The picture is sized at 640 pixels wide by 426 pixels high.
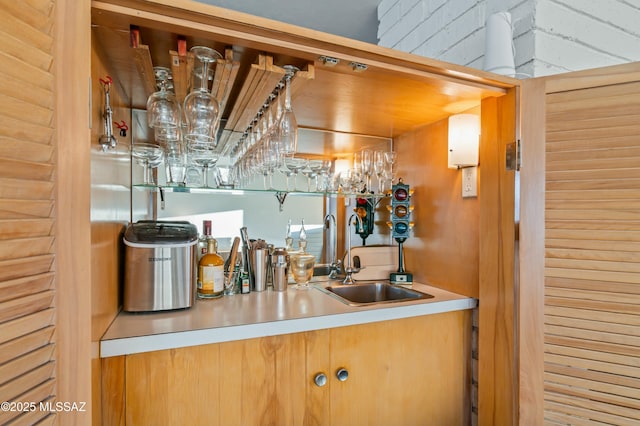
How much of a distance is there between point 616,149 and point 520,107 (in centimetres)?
29

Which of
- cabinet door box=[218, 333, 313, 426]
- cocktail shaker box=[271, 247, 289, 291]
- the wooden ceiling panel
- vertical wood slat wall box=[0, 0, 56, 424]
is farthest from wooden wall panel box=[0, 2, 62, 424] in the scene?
cocktail shaker box=[271, 247, 289, 291]

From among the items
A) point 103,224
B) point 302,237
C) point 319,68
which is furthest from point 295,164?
point 103,224

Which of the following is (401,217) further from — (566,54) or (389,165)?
(566,54)

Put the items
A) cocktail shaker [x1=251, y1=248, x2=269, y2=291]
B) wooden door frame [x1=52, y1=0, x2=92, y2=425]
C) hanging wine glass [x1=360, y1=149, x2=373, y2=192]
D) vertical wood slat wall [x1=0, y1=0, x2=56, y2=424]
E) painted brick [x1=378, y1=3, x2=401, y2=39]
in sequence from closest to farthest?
1. vertical wood slat wall [x1=0, y1=0, x2=56, y2=424]
2. wooden door frame [x1=52, y1=0, x2=92, y2=425]
3. cocktail shaker [x1=251, y1=248, x2=269, y2=291]
4. hanging wine glass [x1=360, y1=149, x2=373, y2=192]
5. painted brick [x1=378, y1=3, x2=401, y2=39]

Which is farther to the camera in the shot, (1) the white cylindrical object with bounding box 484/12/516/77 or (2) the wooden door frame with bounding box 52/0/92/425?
(1) the white cylindrical object with bounding box 484/12/516/77

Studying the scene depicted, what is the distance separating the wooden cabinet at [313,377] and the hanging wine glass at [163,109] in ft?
2.26

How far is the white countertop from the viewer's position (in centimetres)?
86

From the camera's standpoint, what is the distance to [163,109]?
3.14 feet

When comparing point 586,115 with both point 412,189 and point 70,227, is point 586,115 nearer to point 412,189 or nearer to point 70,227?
point 412,189

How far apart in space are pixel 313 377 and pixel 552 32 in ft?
5.10

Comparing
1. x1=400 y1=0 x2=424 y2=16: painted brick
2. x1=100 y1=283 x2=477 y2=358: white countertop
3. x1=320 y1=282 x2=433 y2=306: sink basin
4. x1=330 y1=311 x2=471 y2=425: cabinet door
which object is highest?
x1=400 y1=0 x2=424 y2=16: painted brick

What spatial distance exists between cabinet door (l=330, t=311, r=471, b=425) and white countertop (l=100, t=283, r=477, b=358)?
2.8 inches

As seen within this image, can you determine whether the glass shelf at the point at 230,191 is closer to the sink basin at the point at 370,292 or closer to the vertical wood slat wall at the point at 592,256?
the sink basin at the point at 370,292

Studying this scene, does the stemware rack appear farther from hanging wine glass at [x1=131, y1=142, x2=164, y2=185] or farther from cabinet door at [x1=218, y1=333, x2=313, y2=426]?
cabinet door at [x1=218, y1=333, x2=313, y2=426]
